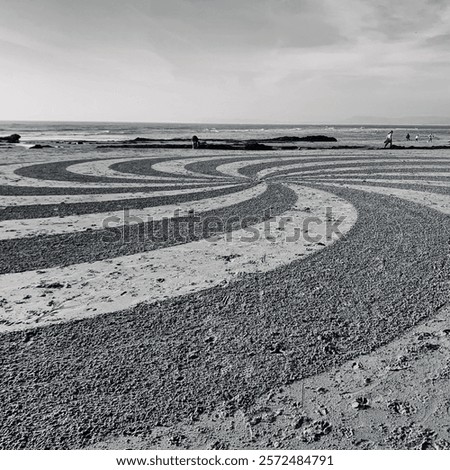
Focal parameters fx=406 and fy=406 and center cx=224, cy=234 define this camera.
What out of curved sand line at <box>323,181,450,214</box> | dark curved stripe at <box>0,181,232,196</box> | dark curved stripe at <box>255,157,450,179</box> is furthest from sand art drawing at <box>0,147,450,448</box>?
dark curved stripe at <box>255,157,450,179</box>

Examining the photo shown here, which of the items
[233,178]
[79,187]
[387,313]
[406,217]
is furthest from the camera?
[233,178]

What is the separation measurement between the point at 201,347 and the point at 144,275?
1983 millimetres

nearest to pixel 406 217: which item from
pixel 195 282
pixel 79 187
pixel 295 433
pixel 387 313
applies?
pixel 387 313

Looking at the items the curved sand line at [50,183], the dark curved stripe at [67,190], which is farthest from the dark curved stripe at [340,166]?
the curved sand line at [50,183]

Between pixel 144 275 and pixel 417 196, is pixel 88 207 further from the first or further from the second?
pixel 417 196

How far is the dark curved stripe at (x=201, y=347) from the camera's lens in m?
2.74

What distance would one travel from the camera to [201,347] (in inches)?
140

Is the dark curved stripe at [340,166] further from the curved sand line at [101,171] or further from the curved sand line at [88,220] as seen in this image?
the curved sand line at [88,220]

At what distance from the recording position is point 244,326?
3920 millimetres

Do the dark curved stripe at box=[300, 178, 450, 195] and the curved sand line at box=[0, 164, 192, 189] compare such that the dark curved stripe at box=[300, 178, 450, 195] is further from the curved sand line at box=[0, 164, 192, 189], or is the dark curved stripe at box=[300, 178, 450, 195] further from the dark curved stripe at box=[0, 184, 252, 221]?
the curved sand line at box=[0, 164, 192, 189]

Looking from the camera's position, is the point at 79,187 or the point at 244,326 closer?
the point at 244,326

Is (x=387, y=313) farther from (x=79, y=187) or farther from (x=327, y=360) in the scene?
(x=79, y=187)
